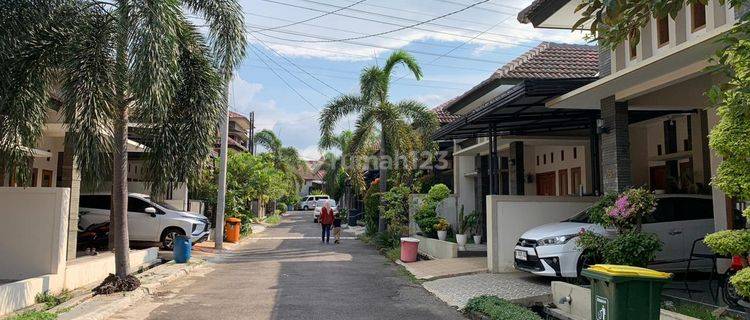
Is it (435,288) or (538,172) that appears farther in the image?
(538,172)

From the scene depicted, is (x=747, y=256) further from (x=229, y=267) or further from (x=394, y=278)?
(x=229, y=267)

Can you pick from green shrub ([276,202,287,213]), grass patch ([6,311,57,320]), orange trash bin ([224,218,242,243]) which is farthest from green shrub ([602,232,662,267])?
green shrub ([276,202,287,213])

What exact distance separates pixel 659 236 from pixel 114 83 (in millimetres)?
9354

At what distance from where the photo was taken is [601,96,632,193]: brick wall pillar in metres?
10.2

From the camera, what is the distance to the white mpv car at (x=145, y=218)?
17078 millimetres

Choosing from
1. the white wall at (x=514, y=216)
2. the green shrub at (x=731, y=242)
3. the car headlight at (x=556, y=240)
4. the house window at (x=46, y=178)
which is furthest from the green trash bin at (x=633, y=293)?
the house window at (x=46, y=178)

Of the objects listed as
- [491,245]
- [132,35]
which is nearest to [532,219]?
[491,245]

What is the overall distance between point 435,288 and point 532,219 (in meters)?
2.69

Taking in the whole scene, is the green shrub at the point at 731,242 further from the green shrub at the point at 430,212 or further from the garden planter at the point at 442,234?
the green shrub at the point at 430,212

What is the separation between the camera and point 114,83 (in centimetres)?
938

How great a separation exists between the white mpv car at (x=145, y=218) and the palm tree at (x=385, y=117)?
6994mm

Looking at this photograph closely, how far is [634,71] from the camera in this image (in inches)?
332

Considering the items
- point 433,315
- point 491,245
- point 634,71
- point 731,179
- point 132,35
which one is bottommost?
point 433,315

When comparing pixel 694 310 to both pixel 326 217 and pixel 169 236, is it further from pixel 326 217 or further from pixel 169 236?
pixel 326 217
